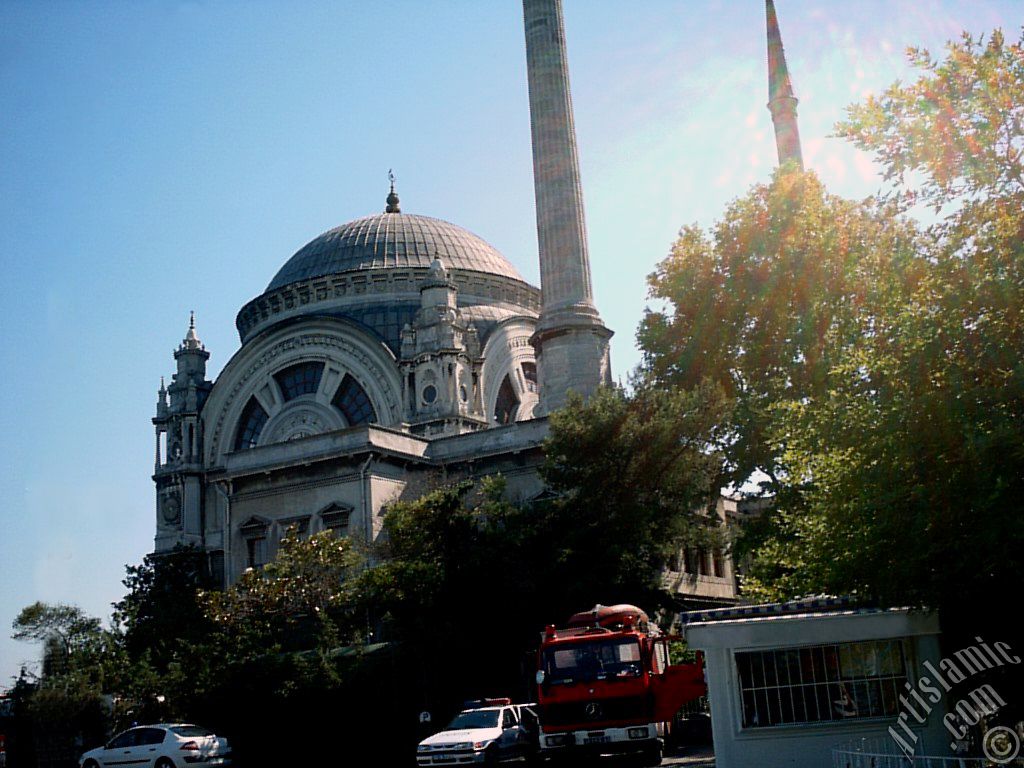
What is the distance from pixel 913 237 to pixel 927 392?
2910 millimetres

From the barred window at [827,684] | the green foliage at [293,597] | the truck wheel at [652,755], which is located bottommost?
the truck wheel at [652,755]

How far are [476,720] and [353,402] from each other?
27.7 m

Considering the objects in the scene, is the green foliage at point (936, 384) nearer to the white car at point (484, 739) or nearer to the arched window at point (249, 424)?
the white car at point (484, 739)

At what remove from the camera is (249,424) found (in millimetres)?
48375

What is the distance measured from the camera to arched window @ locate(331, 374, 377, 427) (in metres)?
45.1

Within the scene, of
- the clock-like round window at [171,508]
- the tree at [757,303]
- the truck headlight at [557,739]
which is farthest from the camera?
the clock-like round window at [171,508]

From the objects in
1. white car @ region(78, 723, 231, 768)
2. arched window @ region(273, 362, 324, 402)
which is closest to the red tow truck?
white car @ region(78, 723, 231, 768)

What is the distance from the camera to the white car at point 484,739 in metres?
17.7

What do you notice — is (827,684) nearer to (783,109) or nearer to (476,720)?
(476,720)

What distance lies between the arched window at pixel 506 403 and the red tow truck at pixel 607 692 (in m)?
28.9

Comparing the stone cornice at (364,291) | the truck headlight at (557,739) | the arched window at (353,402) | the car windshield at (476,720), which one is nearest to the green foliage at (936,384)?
the truck headlight at (557,739)

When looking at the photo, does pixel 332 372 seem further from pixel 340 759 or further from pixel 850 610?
pixel 850 610

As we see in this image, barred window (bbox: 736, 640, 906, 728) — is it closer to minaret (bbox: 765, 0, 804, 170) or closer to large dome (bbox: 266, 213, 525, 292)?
minaret (bbox: 765, 0, 804, 170)

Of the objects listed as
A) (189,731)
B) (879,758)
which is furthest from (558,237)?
(879,758)
